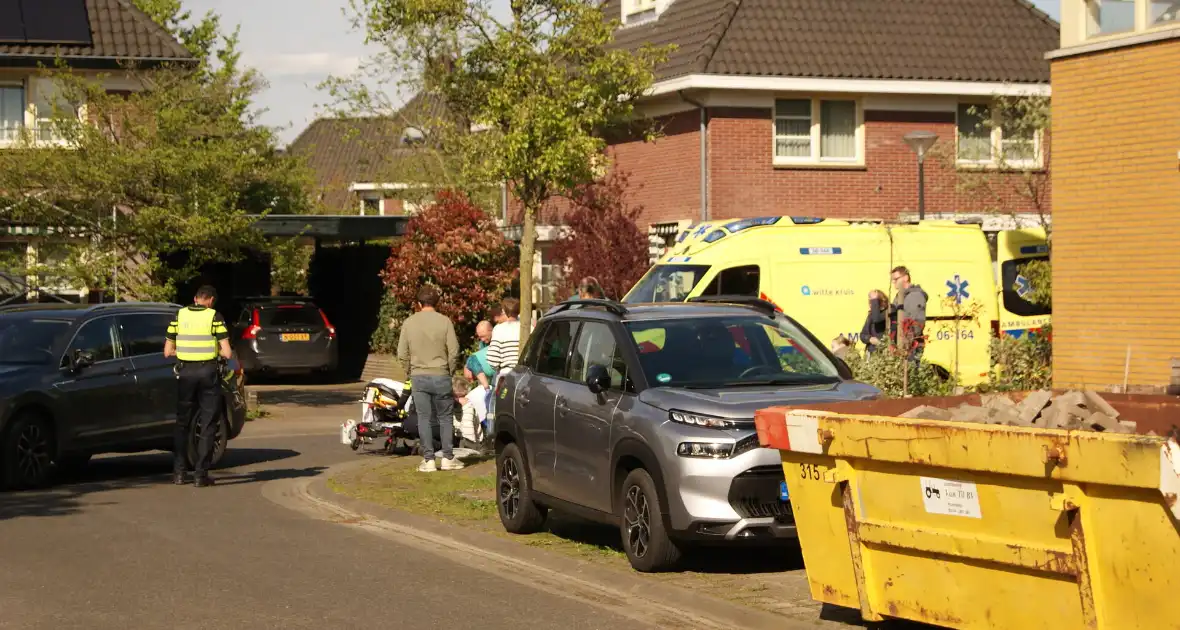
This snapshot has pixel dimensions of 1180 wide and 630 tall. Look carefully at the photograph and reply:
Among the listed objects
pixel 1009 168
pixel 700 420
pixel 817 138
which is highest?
pixel 817 138

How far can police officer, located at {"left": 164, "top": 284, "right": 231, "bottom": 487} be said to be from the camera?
1566 centimetres

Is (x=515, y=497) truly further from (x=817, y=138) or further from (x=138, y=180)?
(x=817, y=138)

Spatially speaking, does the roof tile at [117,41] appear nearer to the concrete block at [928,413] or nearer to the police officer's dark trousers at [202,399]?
the police officer's dark trousers at [202,399]

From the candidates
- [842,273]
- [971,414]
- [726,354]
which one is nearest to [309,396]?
[842,273]

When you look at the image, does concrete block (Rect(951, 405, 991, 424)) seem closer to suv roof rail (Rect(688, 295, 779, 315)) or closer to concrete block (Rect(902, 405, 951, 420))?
concrete block (Rect(902, 405, 951, 420))

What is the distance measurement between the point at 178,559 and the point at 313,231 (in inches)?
888

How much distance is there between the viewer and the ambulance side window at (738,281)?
20531mm

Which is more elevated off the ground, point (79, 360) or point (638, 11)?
point (638, 11)

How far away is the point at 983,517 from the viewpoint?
Answer: 6969mm

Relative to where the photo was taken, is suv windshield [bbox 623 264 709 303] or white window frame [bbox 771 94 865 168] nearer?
suv windshield [bbox 623 264 709 303]

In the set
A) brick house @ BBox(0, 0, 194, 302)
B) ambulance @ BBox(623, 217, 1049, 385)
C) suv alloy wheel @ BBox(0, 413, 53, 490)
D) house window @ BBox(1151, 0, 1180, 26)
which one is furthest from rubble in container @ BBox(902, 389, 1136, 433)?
brick house @ BBox(0, 0, 194, 302)

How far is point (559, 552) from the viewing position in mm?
11234

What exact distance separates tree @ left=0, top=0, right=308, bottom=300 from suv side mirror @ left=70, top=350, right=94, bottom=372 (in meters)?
8.24

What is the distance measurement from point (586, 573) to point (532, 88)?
36.2ft
